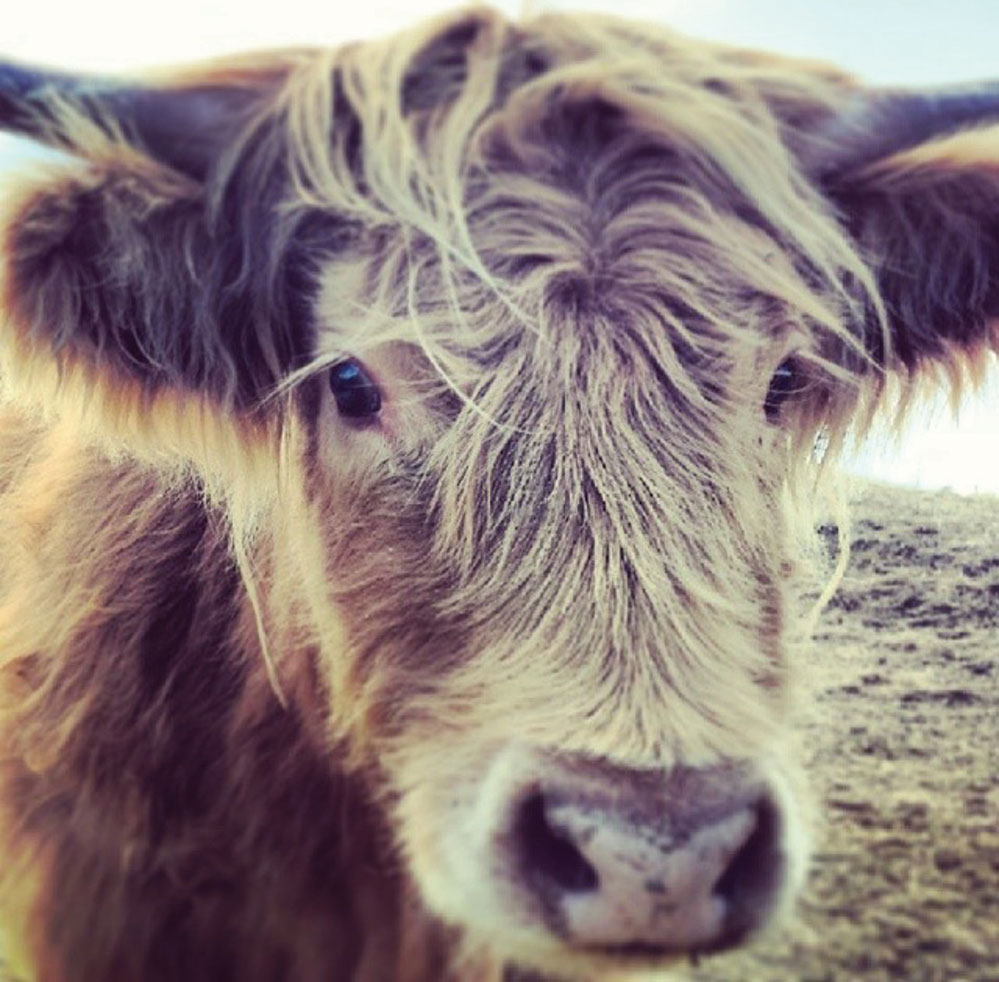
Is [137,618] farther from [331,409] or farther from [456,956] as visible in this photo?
[456,956]

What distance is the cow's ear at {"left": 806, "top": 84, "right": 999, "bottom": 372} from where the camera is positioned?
67.6 inches

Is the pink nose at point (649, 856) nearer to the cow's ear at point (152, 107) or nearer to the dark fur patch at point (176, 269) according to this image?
the dark fur patch at point (176, 269)

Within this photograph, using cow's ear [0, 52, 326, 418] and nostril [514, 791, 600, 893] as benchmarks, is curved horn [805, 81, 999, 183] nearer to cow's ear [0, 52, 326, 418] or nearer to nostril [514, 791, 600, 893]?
cow's ear [0, 52, 326, 418]

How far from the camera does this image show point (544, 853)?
51.8 inches

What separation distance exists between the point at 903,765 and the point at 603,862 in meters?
2.30

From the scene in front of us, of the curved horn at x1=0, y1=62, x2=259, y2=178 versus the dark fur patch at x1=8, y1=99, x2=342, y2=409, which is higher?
the curved horn at x1=0, y1=62, x2=259, y2=178

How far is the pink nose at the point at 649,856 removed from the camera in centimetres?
121

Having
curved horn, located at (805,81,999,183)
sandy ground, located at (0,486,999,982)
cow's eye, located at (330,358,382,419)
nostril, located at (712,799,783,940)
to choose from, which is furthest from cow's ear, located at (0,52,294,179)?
sandy ground, located at (0,486,999,982)

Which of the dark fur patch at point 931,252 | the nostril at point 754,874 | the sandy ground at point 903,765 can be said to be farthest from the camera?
the sandy ground at point 903,765

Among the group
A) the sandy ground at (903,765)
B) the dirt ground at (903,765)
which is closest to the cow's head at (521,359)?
the sandy ground at (903,765)

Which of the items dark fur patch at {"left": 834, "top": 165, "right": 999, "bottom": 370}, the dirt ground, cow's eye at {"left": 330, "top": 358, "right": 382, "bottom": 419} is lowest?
the dirt ground

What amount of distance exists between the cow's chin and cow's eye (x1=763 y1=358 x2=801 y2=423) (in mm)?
571

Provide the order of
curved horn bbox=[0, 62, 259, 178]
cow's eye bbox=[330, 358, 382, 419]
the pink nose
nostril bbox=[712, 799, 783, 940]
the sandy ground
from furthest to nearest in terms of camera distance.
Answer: the sandy ground
cow's eye bbox=[330, 358, 382, 419]
curved horn bbox=[0, 62, 259, 178]
nostril bbox=[712, 799, 783, 940]
the pink nose

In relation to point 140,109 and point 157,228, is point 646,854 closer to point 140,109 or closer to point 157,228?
point 157,228
